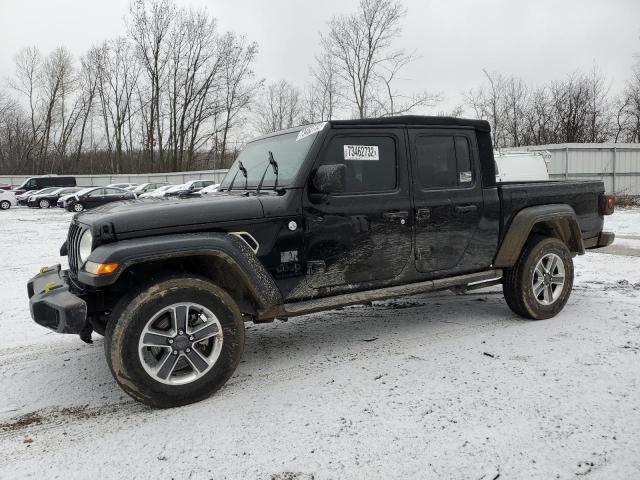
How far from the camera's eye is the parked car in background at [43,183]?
3912cm

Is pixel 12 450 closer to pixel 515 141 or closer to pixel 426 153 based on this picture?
pixel 426 153

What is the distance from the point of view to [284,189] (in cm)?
369

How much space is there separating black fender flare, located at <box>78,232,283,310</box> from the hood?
84mm

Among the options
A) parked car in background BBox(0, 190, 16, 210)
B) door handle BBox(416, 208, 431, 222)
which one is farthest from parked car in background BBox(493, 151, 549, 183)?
parked car in background BBox(0, 190, 16, 210)

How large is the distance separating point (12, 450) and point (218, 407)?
116cm

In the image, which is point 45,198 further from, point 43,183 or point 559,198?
point 559,198

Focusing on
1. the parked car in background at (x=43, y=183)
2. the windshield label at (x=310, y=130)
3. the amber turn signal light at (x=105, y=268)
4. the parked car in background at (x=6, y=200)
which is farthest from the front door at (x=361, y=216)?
the parked car in background at (x=43, y=183)

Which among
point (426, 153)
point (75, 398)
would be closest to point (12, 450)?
point (75, 398)

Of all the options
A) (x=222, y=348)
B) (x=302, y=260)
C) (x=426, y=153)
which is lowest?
(x=222, y=348)

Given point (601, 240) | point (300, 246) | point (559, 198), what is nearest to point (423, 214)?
point (300, 246)

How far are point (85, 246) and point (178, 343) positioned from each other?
0.89 meters

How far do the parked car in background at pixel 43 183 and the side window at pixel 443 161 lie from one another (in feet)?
137

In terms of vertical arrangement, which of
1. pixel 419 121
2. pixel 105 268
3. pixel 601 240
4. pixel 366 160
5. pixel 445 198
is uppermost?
pixel 419 121

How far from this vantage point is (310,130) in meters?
3.92
